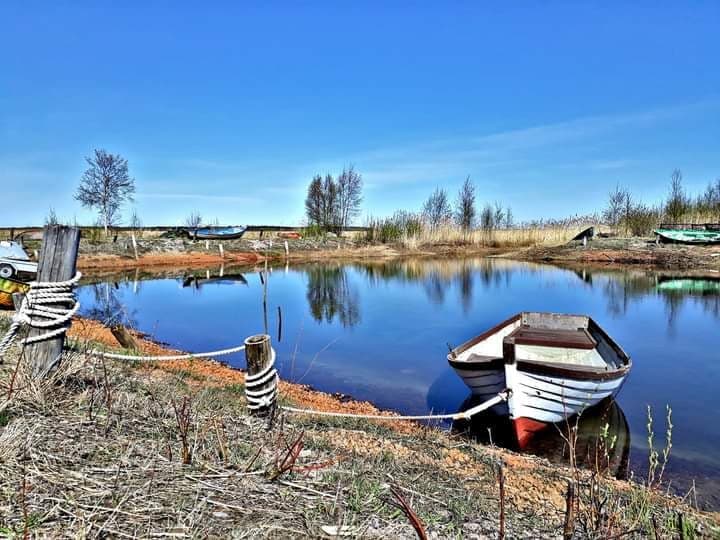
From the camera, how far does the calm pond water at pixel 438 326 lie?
7.00 metres

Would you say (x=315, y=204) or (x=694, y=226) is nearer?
(x=694, y=226)

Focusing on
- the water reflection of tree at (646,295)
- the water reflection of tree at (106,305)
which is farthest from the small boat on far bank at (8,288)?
the water reflection of tree at (646,295)

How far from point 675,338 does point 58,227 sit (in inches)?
528

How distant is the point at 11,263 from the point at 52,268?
9088 mm

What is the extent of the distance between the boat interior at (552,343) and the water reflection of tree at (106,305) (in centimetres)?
824

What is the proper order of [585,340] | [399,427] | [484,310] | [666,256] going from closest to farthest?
[399,427] < [585,340] < [484,310] < [666,256]

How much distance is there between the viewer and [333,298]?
61.1 ft

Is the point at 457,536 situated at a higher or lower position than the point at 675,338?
higher

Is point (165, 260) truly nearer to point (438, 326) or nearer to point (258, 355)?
point (438, 326)

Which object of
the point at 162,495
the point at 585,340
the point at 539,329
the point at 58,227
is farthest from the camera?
the point at 539,329

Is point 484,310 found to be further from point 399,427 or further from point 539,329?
point 399,427

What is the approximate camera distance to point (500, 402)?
632cm

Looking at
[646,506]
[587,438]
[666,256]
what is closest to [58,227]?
[646,506]

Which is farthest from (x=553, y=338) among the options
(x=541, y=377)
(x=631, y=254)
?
(x=631, y=254)
